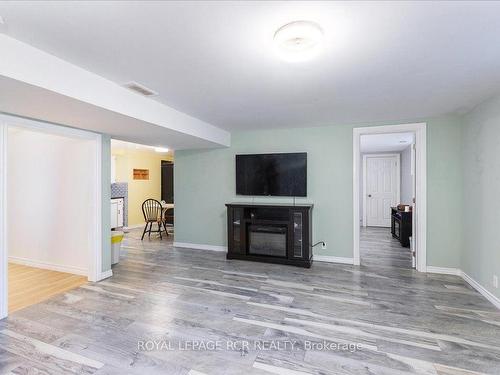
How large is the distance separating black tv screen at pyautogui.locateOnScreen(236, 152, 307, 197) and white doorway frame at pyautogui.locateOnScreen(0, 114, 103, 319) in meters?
2.19

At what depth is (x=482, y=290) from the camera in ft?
9.62

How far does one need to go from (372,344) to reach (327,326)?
38 centimetres

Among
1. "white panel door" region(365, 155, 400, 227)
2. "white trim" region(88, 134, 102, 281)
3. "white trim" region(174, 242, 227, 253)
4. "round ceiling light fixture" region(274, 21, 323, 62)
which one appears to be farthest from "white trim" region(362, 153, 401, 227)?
"white trim" region(88, 134, 102, 281)

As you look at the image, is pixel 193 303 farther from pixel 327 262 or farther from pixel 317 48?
pixel 317 48

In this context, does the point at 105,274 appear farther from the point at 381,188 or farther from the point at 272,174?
the point at 381,188

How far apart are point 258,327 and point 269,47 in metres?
2.27

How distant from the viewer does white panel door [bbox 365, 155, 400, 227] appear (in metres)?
7.59

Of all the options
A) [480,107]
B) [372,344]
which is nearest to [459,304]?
[372,344]

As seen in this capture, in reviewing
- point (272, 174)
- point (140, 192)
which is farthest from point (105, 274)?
point (140, 192)

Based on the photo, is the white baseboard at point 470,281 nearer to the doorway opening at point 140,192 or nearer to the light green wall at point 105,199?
the light green wall at point 105,199

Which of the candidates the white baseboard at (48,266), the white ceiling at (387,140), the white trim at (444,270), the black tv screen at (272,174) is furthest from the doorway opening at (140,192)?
the white trim at (444,270)

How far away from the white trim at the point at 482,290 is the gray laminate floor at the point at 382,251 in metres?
0.71

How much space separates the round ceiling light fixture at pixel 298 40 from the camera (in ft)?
4.94

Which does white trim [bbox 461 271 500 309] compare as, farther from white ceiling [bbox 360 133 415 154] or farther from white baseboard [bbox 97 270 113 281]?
white baseboard [bbox 97 270 113 281]
